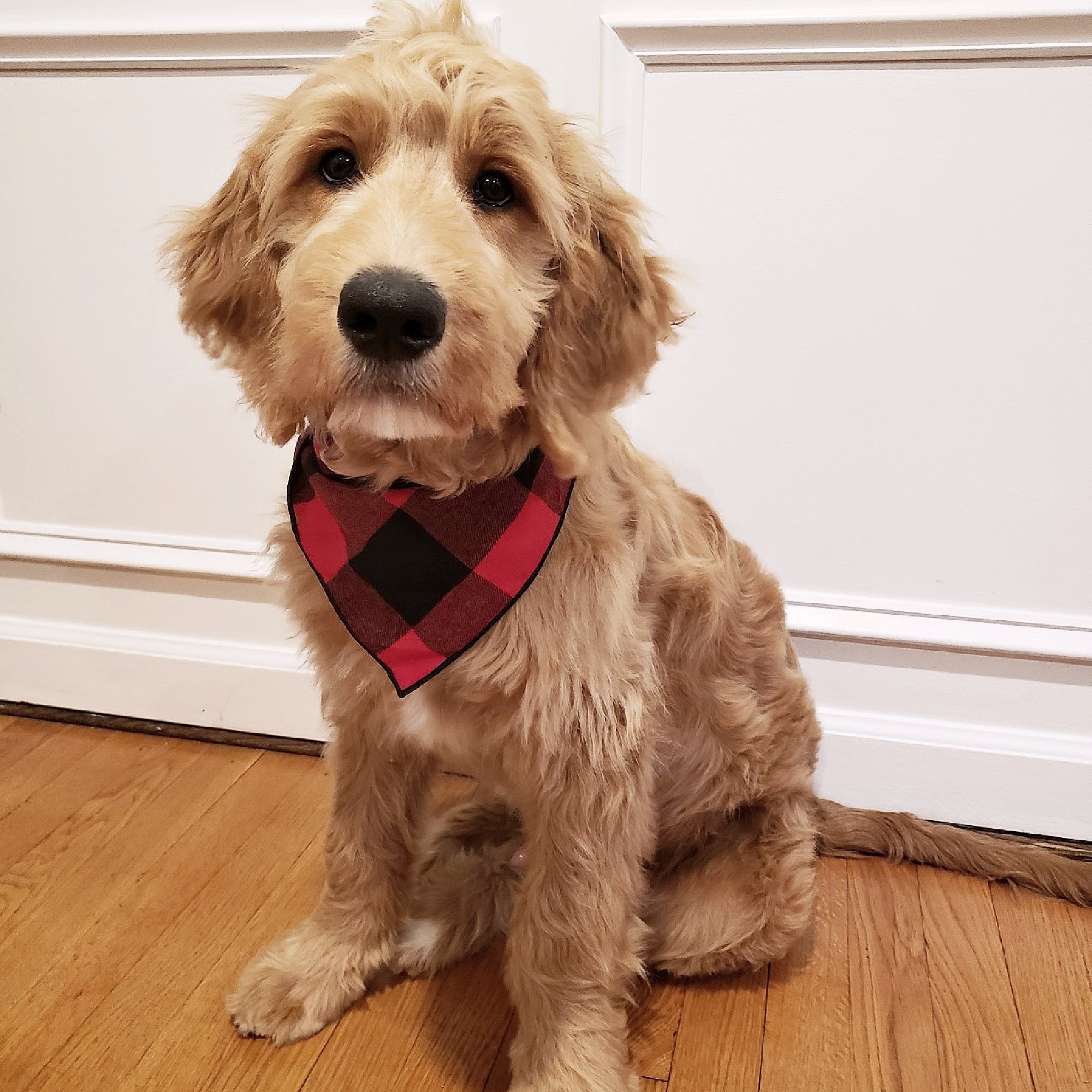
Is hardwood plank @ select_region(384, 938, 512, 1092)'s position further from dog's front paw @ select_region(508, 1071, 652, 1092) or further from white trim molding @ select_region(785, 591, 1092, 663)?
white trim molding @ select_region(785, 591, 1092, 663)

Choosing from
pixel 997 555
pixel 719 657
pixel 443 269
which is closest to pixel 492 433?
pixel 443 269

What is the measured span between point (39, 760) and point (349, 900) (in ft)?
3.36

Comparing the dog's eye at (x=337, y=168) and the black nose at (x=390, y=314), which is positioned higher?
the dog's eye at (x=337, y=168)

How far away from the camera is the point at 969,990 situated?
1.47 m

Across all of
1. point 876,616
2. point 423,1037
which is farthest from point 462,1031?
point 876,616

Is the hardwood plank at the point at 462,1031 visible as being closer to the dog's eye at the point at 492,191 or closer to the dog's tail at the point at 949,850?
the dog's tail at the point at 949,850

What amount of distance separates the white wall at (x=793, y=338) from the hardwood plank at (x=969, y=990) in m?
0.24

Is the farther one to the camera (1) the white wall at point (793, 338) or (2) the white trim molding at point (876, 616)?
(2) the white trim molding at point (876, 616)

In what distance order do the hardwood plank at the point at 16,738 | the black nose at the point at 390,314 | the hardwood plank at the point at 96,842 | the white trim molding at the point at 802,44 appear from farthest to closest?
the hardwood plank at the point at 16,738 < the hardwood plank at the point at 96,842 < the white trim molding at the point at 802,44 < the black nose at the point at 390,314

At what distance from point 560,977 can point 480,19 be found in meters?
1.59

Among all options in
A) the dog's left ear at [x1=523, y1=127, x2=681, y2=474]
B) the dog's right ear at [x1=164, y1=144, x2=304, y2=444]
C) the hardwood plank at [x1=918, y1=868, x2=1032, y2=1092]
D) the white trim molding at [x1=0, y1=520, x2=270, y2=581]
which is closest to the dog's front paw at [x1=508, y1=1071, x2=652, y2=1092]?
the hardwood plank at [x1=918, y1=868, x2=1032, y2=1092]

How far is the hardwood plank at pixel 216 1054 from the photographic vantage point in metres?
1.27

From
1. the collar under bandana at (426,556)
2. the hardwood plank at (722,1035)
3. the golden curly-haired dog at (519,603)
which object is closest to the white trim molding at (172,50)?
the golden curly-haired dog at (519,603)

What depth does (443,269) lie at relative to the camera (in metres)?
0.89
